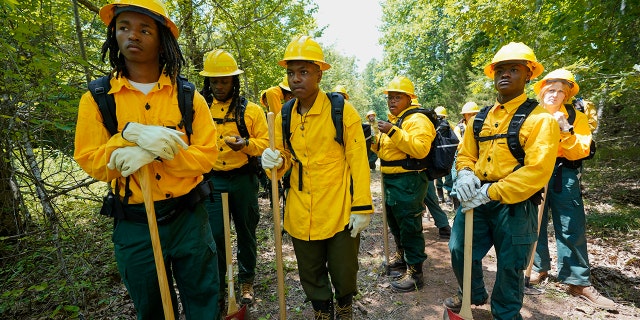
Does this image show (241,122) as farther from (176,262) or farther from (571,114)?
(571,114)

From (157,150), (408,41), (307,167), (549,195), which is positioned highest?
(408,41)

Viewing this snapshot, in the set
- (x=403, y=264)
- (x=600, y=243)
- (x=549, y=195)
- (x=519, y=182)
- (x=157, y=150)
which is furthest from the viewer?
(x=600, y=243)

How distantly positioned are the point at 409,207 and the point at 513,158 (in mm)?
1563

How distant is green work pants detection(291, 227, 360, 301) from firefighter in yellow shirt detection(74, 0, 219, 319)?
2.94ft

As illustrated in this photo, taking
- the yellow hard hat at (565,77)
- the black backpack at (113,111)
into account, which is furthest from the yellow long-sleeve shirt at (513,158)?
the black backpack at (113,111)

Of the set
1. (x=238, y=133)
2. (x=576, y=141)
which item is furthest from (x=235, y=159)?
(x=576, y=141)

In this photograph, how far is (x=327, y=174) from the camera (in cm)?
288

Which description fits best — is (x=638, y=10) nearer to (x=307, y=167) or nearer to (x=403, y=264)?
(x=403, y=264)

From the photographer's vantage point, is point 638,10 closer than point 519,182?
No

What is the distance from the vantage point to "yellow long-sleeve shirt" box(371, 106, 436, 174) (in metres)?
3.84

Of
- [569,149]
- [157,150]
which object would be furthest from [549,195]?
[157,150]

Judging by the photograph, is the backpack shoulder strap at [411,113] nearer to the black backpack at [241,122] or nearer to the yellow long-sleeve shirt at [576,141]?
the yellow long-sleeve shirt at [576,141]

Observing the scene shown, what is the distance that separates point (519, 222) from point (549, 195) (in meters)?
1.92

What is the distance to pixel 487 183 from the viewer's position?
117 inches
